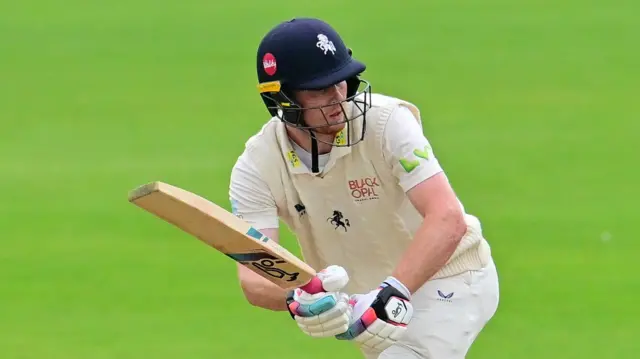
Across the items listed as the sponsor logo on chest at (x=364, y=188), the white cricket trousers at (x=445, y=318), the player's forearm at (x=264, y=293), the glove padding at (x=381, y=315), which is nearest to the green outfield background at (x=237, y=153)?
the white cricket trousers at (x=445, y=318)

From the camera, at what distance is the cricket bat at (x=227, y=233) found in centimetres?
431

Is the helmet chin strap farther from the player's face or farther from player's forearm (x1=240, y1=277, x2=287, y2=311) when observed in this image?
player's forearm (x1=240, y1=277, x2=287, y2=311)

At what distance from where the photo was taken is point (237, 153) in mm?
10836

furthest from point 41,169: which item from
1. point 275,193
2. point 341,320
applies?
point 341,320

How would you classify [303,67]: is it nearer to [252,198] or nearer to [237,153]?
[252,198]

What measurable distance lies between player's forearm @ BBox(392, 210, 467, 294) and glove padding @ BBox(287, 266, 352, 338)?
0.25 m

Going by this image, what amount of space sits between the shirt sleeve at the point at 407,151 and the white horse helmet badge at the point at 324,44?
0.32 meters

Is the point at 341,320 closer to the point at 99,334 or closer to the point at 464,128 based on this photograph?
the point at 99,334

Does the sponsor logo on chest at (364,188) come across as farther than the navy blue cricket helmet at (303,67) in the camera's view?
Yes

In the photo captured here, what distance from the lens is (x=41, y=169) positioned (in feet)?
35.4

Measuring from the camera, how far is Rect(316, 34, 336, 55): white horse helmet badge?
4.74 metres

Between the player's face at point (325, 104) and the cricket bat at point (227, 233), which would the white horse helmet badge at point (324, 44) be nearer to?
the player's face at point (325, 104)

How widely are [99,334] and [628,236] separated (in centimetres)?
347

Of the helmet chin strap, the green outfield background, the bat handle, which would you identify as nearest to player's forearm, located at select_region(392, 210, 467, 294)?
the bat handle
